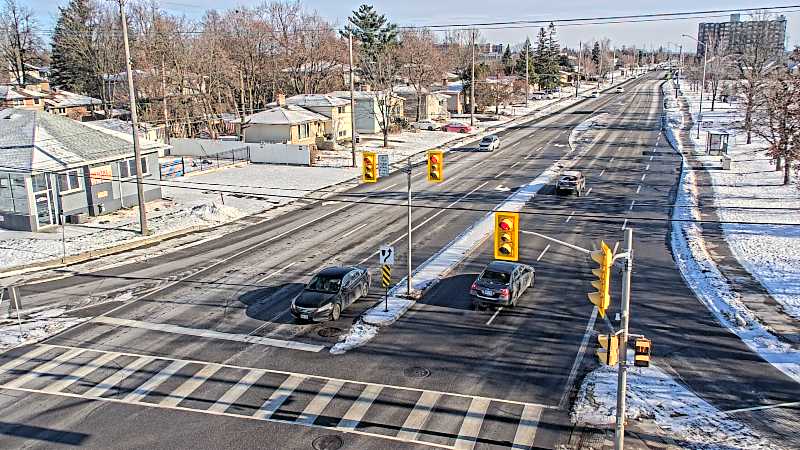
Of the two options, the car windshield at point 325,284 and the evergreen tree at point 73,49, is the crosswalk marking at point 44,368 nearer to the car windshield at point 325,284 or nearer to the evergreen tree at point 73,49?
the car windshield at point 325,284

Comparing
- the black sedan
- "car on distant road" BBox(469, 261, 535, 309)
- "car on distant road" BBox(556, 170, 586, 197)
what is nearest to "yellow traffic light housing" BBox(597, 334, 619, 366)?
"car on distant road" BBox(469, 261, 535, 309)

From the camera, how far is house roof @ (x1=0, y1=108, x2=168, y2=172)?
37719 millimetres

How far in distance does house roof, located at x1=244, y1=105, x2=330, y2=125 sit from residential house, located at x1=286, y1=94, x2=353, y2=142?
7.72 feet

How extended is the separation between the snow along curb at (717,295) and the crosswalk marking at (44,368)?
71.8 feet

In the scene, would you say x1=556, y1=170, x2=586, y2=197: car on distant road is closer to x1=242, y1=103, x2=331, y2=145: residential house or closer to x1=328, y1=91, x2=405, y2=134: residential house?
x1=242, y1=103, x2=331, y2=145: residential house

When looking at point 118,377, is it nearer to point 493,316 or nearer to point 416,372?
point 416,372

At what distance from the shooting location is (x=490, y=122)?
323 ft

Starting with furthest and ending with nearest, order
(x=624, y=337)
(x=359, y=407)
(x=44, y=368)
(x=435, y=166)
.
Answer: (x=435, y=166) → (x=44, y=368) → (x=359, y=407) → (x=624, y=337)

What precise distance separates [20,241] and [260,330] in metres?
19.4

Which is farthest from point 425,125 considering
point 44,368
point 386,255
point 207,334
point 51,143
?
point 44,368

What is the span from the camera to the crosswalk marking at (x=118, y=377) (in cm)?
1911

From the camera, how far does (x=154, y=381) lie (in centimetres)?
1972

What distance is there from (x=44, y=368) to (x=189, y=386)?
5.19m

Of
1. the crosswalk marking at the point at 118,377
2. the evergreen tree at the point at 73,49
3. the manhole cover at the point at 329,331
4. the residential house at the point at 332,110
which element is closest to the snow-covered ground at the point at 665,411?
the manhole cover at the point at 329,331
